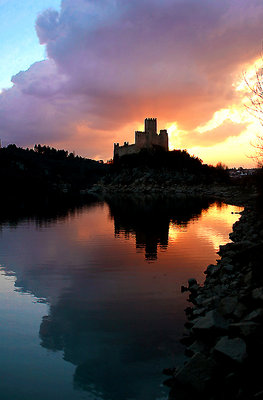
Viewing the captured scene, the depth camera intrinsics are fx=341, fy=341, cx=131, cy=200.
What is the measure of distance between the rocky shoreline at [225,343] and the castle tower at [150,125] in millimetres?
107991

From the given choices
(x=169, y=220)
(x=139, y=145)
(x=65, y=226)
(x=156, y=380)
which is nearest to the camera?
(x=156, y=380)

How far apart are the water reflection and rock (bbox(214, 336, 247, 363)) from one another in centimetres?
179

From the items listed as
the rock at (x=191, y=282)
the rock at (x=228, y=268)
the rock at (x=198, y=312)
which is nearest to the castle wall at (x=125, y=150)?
the rock at (x=191, y=282)

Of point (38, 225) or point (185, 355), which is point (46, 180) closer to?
point (38, 225)

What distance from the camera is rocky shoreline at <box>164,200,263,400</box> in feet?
24.2

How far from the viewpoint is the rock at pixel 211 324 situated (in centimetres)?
942

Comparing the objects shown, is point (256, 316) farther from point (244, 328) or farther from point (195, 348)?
point (195, 348)

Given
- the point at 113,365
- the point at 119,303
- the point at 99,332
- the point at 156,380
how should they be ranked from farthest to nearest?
the point at 119,303, the point at 99,332, the point at 113,365, the point at 156,380

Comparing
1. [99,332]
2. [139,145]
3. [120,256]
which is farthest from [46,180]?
[99,332]

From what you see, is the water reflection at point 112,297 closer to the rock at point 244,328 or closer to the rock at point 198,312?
the rock at point 198,312

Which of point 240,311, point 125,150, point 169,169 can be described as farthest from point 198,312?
point 125,150

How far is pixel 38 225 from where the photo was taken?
3947 cm

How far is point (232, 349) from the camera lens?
26.2 ft

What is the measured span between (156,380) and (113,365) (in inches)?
53.2
